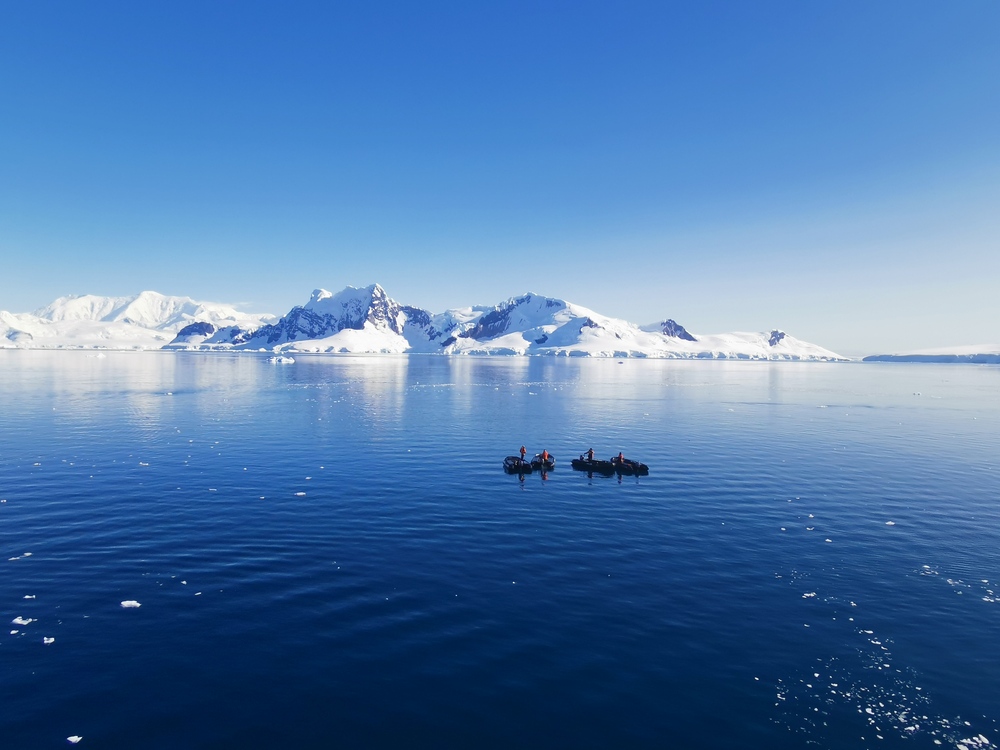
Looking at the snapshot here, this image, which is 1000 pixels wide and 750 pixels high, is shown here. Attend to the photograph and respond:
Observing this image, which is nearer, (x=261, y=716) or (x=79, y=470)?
(x=261, y=716)

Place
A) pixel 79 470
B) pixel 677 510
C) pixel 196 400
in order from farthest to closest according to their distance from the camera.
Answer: pixel 196 400
pixel 79 470
pixel 677 510

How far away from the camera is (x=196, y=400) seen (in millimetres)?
100000

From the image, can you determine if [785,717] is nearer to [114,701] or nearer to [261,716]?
[261,716]

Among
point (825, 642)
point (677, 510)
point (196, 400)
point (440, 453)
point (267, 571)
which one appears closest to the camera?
point (825, 642)

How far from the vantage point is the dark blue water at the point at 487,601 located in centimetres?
1722

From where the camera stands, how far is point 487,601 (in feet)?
80.9

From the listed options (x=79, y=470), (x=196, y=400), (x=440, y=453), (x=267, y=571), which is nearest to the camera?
(x=267, y=571)

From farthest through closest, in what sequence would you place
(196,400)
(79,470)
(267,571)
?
(196,400)
(79,470)
(267,571)

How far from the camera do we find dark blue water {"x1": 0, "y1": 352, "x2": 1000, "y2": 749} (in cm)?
1722

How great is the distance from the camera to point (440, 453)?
5806 cm

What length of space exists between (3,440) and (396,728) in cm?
6325

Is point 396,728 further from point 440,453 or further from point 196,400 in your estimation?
point 196,400

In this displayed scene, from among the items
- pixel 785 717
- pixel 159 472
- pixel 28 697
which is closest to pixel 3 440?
pixel 159 472

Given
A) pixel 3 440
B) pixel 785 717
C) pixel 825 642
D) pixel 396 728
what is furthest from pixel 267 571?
pixel 3 440
